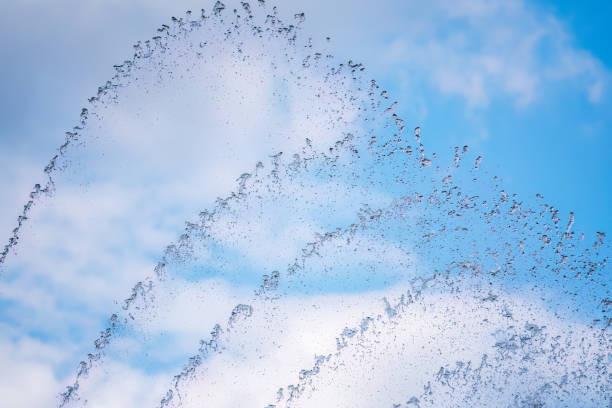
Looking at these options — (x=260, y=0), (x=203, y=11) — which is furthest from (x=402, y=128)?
(x=203, y=11)

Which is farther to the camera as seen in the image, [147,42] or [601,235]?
[601,235]

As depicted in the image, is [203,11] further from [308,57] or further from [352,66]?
[352,66]

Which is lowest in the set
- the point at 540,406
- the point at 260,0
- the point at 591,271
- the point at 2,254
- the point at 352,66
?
the point at 540,406

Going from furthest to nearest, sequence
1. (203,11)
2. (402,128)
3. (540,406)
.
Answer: (540,406)
(402,128)
(203,11)

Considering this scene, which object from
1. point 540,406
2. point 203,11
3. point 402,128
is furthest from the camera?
point 540,406

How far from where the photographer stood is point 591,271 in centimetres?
3120

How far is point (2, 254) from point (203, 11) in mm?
19535

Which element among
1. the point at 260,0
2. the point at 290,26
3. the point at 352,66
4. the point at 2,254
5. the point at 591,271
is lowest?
the point at 591,271

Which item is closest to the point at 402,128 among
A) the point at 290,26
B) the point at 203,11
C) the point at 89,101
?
the point at 290,26

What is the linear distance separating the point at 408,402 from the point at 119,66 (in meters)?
26.7

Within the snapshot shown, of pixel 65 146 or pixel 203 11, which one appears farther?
pixel 65 146

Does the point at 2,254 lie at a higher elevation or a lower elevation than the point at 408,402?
higher

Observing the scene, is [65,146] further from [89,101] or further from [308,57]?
[308,57]

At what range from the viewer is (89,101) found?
3092cm
